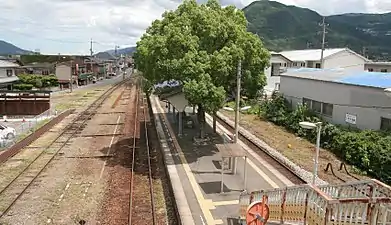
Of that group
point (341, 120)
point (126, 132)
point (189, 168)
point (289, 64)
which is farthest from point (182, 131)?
point (289, 64)

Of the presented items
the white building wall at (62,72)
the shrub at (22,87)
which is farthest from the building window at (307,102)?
the white building wall at (62,72)

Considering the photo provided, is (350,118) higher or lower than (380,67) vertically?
lower

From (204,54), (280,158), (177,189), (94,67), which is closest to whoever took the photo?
(177,189)

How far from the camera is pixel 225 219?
1177 cm

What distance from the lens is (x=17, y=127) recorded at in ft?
91.5

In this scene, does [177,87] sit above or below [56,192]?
above

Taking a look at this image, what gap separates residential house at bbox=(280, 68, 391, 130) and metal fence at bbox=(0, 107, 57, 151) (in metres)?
18.4

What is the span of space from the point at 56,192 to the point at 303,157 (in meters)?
11.4

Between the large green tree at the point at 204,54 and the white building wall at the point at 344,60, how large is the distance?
103 feet

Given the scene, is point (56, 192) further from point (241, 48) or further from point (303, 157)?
point (303, 157)

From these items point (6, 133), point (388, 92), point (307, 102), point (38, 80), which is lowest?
point (6, 133)

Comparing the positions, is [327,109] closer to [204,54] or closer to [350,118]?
[350,118]

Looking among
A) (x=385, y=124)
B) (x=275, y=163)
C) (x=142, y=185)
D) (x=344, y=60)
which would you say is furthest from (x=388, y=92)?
(x=344, y=60)

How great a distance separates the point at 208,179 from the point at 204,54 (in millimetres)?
5739
